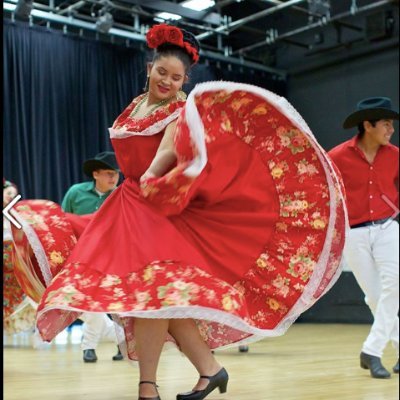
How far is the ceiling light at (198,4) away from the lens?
7766 mm

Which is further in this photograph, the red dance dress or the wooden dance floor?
the wooden dance floor

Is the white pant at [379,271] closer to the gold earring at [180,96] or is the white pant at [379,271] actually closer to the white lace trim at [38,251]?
the gold earring at [180,96]

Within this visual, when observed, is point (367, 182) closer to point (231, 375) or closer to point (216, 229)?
point (231, 375)

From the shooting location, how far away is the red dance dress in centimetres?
215

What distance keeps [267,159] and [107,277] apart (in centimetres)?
66

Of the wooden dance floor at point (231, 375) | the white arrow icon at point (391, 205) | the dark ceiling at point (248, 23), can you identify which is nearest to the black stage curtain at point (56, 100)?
the dark ceiling at point (248, 23)

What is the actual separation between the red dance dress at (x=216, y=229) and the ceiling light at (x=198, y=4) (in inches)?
216

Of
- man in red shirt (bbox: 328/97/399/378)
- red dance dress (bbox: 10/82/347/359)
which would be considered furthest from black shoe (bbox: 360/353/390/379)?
red dance dress (bbox: 10/82/347/359)

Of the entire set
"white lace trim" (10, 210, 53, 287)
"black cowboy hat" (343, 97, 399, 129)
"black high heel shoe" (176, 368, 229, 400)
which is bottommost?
"black high heel shoe" (176, 368, 229, 400)

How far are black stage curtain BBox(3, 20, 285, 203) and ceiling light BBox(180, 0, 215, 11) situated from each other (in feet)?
2.35

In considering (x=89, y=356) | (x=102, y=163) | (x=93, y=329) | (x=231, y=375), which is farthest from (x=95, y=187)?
(x=231, y=375)

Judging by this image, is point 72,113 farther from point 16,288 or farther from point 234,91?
point 234,91

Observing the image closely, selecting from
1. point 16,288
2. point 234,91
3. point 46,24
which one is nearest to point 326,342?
point 16,288

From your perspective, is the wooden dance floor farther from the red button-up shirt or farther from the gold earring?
the gold earring
